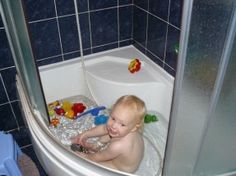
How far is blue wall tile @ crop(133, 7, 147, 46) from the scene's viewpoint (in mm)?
1603

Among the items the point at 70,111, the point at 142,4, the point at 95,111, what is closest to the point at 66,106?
the point at 70,111

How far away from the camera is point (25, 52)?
1.05 metres

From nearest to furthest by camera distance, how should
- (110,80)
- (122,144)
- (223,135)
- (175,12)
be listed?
(223,135)
(122,144)
(175,12)
(110,80)

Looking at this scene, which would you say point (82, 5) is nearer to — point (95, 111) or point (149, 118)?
point (95, 111)

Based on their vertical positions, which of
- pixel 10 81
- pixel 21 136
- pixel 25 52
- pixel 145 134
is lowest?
pixel 21 136

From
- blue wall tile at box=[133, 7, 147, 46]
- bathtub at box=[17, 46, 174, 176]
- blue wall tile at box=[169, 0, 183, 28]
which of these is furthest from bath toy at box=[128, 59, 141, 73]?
blue wall tile at box=[169, 0, 183, 28]

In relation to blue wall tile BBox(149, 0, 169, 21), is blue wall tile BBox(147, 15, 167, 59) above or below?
below

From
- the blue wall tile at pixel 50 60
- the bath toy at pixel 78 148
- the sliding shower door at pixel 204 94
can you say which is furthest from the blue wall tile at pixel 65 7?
the sliding shower door at pixel 204 94

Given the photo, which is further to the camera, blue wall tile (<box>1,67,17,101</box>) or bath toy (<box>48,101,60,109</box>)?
bath toy (<box>48,101,60,109</box>)

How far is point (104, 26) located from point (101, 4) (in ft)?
0.44

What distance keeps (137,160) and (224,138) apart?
0.54 metres

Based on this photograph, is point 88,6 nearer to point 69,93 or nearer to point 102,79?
point 102,79

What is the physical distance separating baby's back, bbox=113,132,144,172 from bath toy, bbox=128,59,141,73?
19.2 inches

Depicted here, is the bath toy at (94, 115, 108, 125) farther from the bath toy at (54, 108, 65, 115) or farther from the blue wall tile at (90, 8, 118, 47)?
the blue wall tile at (90, 8, 118, 47)
